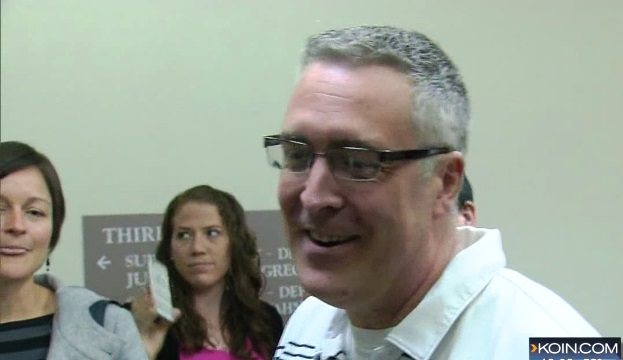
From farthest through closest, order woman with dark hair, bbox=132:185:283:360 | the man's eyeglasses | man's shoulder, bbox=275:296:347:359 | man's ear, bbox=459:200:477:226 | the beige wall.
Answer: the beige wall
woman with dark hair, bbox=132:185:283:360
man's ear, bbox=459:200:477:226
man's shoulder, bbox=275:296:347:359
the man's eyeglasses

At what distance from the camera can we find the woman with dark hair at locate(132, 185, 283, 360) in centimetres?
221

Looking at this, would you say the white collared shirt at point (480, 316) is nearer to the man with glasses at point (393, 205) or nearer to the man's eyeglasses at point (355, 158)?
the man with glasses at point (393, 205)

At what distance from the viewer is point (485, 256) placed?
98 centimetres

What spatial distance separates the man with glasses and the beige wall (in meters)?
1.62

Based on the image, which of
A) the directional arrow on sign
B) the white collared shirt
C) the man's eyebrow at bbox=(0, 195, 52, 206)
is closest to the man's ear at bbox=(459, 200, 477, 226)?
the white collared shirt

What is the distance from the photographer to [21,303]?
5.82 feet

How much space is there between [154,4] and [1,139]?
721 millimetres

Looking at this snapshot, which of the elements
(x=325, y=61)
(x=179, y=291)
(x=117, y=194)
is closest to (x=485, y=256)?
(x=325, y=61)

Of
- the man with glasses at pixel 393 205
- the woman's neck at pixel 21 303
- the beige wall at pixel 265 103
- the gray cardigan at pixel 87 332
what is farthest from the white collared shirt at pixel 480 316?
the beige wall at pixel 265 103

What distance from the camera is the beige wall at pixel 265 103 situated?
97.1 inches

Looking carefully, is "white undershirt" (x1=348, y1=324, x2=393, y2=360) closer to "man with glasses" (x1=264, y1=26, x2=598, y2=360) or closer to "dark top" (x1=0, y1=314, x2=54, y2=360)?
"man with glasses" (x1=264, y1=26, x2=598, y2=360)

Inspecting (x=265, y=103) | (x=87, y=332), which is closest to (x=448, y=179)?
(x=87, y=332)

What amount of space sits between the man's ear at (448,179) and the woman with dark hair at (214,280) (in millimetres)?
1404

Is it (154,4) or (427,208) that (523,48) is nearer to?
(154,4)
